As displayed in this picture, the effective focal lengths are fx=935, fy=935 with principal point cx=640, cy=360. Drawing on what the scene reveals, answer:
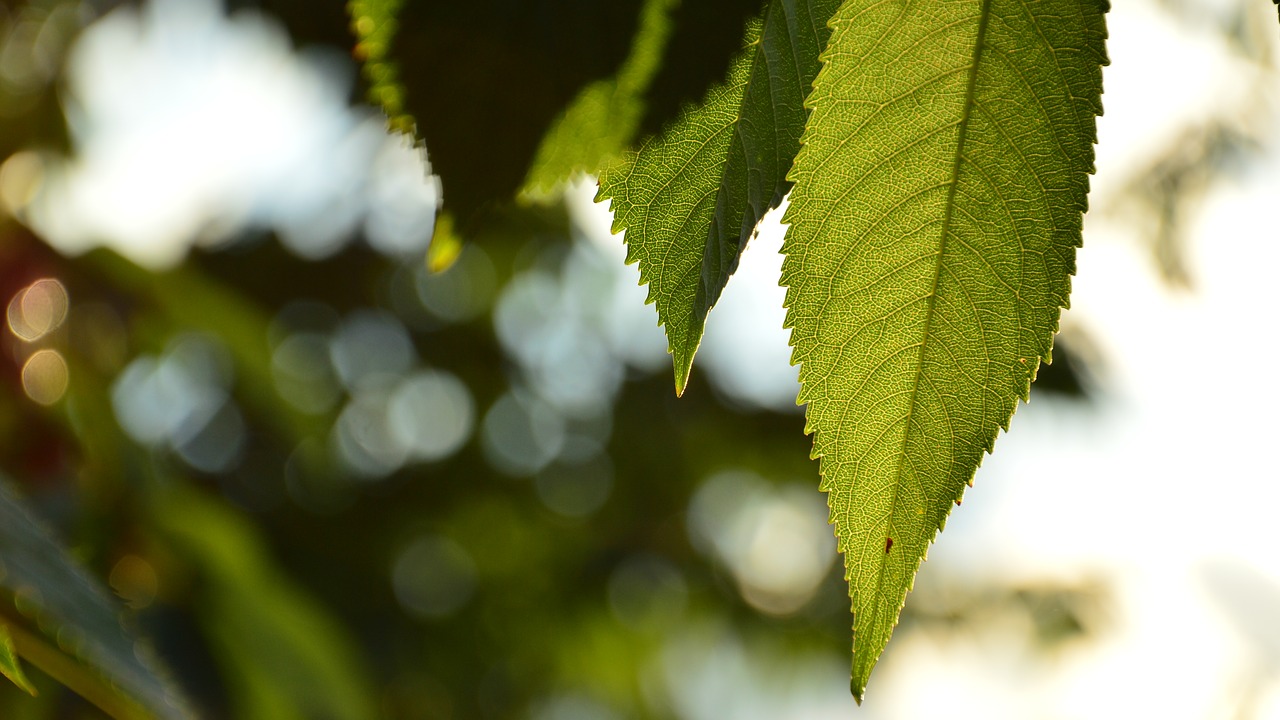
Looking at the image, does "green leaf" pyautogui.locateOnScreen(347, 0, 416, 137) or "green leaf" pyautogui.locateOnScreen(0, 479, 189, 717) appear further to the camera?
"green leaf" pyautogui.locateOnScreen(0, 479, 189, 717)

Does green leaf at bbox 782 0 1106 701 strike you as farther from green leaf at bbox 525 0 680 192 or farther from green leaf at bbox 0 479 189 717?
green leaf at bbox 0 479 189 717

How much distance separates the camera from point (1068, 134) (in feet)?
0.96

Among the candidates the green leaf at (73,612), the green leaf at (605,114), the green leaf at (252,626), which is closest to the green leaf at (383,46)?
the green leaf at (605,114)

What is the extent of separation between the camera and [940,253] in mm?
318

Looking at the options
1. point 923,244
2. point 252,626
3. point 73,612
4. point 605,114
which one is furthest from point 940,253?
point 252,626

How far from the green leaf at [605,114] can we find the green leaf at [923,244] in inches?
2.1

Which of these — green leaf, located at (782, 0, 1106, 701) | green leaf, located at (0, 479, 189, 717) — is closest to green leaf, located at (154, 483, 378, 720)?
green leaf, located at (0, 479, 189, 717)

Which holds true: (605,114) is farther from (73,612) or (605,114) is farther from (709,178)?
(73,612)

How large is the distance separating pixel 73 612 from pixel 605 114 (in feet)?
1.17

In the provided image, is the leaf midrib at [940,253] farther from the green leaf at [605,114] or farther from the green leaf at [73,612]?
the green leaf at [73,612]

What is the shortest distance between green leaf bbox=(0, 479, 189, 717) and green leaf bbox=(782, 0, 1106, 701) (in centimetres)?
33

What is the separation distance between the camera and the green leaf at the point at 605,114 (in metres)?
0.30

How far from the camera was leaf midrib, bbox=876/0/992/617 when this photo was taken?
300mm

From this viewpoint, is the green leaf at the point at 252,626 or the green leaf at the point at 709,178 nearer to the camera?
the green leaf at the point at 709,178
